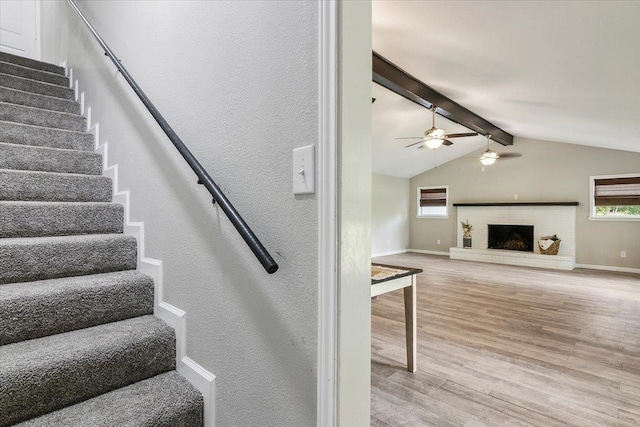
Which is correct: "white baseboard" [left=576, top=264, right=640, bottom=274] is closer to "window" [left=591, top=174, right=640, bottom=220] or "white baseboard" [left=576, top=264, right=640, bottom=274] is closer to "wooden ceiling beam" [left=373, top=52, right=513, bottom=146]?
"window" [left=591, top=174, right=640, bottom=220]

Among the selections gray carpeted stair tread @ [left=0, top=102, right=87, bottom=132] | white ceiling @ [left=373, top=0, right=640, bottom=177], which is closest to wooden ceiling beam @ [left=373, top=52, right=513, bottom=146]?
white ceiling @ [left=373, top=0, right=640, bottom=177]

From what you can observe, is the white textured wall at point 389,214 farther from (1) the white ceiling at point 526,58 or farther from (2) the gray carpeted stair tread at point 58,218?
(2) the gray carpeted stair tread at point 58,218

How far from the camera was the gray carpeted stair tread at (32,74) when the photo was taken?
2.89m

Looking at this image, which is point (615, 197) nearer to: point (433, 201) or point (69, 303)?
point (433, 201)

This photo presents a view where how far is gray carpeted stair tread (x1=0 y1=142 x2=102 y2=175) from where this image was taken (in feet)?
6.47

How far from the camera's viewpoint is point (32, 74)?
2.97m

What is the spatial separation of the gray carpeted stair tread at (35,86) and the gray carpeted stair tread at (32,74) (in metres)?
0.13

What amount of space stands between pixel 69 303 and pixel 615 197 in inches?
360

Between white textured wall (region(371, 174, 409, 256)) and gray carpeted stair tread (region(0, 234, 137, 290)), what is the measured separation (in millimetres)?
6982

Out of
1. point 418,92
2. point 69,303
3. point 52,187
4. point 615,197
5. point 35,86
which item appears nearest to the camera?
point 69,303

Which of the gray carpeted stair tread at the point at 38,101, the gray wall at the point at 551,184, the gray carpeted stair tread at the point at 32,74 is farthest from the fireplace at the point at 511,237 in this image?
the gray carpeted stair tread at the point at 32,74

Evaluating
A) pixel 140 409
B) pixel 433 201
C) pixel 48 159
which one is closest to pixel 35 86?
pixel 48 159

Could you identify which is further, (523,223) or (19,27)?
(523,223)

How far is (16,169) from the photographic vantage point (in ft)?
6.59
